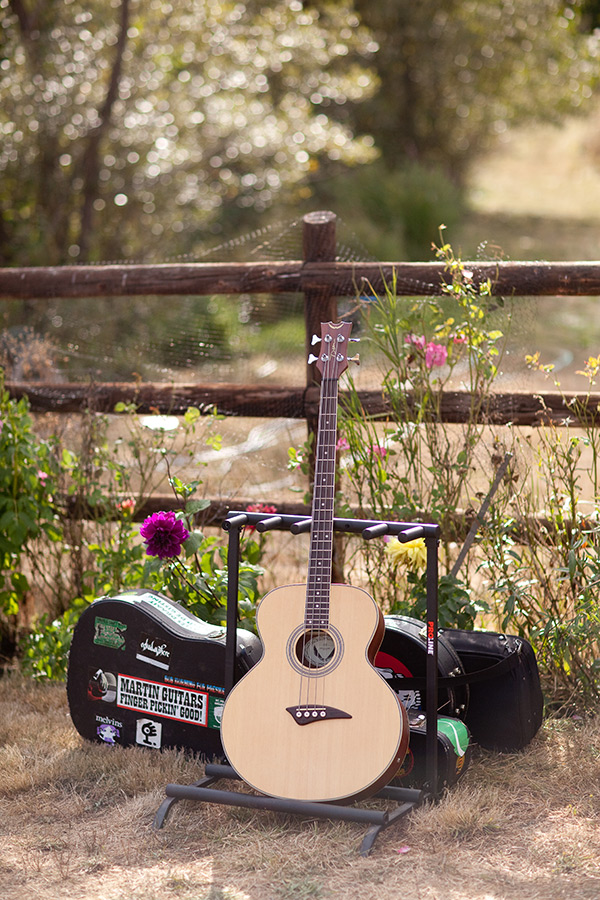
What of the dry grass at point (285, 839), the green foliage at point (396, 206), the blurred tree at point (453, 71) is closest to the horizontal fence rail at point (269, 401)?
the dry grass at point (285, 839)

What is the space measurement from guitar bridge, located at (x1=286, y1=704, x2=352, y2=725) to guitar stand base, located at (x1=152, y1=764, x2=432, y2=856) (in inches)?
8.2

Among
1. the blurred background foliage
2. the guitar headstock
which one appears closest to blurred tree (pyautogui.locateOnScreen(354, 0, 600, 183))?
the blurred background foliage

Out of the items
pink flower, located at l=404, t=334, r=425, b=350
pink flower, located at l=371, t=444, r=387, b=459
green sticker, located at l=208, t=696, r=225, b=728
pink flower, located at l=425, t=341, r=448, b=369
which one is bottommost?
green sticker, located at l=208, t=696, r=225, b=728

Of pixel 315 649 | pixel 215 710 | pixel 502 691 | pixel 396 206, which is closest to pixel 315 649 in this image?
pixel 315 649

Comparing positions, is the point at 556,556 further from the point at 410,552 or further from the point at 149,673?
the point at 149,673

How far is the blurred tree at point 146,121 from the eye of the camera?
7.77 metres

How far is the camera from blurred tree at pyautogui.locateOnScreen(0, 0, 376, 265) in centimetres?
777

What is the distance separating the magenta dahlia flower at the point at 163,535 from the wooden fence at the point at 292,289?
63 cm

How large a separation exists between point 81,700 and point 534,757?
1.47 metres

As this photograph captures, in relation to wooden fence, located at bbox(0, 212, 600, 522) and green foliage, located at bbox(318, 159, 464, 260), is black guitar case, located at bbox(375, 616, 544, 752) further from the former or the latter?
green foliage, located at bbox(318, 159, 464, 260)

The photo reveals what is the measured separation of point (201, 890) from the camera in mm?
2314

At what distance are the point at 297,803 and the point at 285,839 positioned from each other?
113mm

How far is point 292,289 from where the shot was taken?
3.78m

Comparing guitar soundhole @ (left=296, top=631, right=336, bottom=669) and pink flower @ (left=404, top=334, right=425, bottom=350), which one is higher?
pink flower @ (left=404, top=334, right=425, bottom=350)
